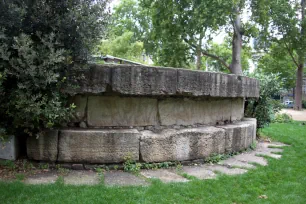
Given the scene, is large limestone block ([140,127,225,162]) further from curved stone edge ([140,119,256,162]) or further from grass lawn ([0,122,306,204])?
grass lawn ([0,122,306,204])

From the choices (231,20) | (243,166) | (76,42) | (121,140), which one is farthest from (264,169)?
(231,20)

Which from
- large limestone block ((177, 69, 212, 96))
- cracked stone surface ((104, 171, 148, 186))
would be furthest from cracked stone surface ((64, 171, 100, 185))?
large limestone block ((177, 69, 212, 96))

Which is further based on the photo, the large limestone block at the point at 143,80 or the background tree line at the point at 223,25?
the background tree line at the point at 223,25

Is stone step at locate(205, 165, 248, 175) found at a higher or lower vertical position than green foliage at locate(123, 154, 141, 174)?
lower

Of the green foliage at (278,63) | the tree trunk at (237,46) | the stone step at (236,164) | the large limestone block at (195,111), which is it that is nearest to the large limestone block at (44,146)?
the large limestone block at (195,111)

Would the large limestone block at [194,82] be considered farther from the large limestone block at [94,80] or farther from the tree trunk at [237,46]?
the tree trunk at [237,46]

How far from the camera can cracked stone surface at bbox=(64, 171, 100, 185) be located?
126 inches

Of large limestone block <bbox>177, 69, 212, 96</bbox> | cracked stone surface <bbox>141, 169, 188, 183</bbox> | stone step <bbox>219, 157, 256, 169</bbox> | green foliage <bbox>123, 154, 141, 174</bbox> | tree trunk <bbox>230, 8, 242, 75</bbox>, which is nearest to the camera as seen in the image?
cracked stone surface <bbox>141, 169, 188, 183</bbox>

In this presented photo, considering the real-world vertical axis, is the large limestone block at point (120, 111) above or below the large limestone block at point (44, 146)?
above

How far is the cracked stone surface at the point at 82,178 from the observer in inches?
126

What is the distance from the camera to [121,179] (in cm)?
342

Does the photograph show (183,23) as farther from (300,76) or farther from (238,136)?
(300,76)

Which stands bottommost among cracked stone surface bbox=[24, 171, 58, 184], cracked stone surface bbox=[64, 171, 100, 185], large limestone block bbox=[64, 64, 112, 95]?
cracked stone surface bbox=[64, 171, 100, 185]

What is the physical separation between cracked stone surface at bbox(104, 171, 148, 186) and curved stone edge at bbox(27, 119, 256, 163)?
0.26 metres
